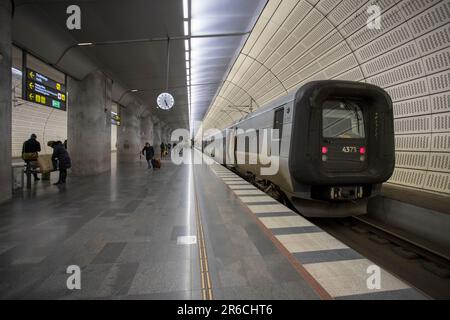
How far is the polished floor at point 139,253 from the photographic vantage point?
2.54m

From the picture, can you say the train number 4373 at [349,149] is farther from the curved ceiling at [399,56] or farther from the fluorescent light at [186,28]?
the fluorescent light at [186,28]

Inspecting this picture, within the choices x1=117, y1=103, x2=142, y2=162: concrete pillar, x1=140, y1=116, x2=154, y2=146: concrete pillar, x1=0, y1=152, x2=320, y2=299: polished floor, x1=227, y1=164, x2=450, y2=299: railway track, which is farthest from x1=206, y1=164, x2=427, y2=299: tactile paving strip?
x1=140, y1=116, x2=154, y2=146: concrete pillar

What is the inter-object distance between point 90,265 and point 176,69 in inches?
489

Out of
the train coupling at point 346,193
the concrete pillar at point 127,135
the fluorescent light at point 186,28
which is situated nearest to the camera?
the train coupling at point 346,193

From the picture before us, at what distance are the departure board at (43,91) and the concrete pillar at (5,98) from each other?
1.99 metres

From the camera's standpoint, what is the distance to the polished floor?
254 centimetres

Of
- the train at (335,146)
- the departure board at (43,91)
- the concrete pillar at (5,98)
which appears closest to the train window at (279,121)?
the train at (335,146)

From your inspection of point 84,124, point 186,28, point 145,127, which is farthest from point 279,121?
point 145,127

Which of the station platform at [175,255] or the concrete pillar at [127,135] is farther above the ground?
the concrete pillar at [127,135]

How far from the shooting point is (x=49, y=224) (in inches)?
180

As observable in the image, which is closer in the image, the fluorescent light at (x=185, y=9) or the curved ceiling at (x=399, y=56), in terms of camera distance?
the curved ceiling at (x=399, y=56)

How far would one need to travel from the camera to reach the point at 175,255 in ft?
11.1

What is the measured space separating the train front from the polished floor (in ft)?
5.62
